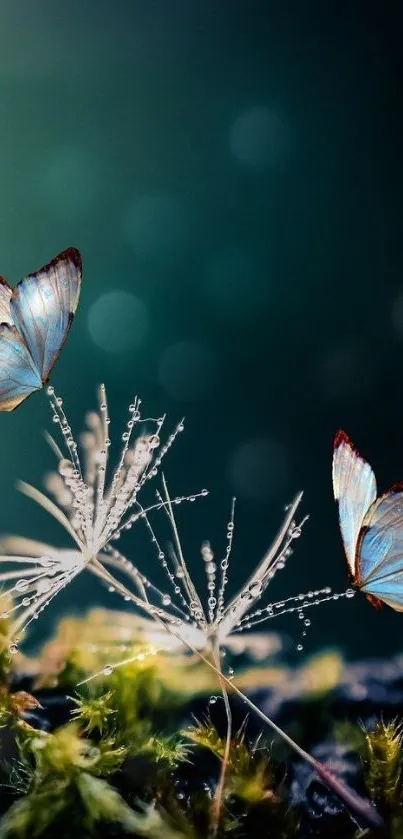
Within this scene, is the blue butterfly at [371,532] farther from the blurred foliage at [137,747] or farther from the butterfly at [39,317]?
the butterfly at [39,317]

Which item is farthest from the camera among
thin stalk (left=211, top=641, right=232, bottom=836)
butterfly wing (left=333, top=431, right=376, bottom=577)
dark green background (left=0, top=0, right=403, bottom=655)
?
dark green background (left=0, top=0, right=403, bottom=655)

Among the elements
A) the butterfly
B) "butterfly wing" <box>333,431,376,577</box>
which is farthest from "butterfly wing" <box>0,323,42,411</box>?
"butterfly wing" <box>333,431,376,577</box>

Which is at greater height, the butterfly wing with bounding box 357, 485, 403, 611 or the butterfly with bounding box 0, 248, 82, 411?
the butterfly with bounding box 0, 248, 82, 411

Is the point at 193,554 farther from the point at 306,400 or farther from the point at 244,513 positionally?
the point at 306,400

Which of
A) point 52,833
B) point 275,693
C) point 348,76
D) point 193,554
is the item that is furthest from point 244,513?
point 348,76

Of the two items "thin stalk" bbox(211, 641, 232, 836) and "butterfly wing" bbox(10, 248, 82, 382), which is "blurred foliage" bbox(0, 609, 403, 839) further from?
"butterfly wing" bbox(10, 248, 82, 382)

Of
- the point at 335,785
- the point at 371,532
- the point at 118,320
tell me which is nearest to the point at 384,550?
the point at 371,532

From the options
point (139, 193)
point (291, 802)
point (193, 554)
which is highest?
point (139, 193)

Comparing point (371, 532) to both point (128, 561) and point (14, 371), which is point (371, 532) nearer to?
point (128, 561)
